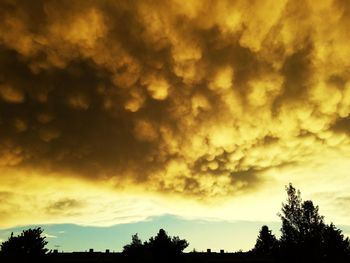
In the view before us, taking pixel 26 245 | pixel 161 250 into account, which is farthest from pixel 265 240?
pixel 26 245

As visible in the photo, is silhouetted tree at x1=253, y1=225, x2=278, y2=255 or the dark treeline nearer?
the dark treeline

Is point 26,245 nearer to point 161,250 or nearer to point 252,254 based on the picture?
point 161,250

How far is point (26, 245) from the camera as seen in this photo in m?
23.5

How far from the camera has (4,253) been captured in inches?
886

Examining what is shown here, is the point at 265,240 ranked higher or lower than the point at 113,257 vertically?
higher

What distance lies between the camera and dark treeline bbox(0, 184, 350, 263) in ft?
77.1

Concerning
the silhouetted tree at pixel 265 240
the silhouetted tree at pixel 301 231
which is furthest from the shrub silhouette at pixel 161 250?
the silhouetted tree at pixel 265 240

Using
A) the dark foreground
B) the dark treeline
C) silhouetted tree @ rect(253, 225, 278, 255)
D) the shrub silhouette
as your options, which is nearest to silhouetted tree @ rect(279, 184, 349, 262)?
the dark treeline

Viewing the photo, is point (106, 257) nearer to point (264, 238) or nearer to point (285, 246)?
point (285, 246)

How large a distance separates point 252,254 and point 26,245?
36.2m

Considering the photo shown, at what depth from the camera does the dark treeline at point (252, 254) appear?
23.5 meters

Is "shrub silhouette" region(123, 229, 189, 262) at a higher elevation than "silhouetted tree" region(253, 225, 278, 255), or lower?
lower

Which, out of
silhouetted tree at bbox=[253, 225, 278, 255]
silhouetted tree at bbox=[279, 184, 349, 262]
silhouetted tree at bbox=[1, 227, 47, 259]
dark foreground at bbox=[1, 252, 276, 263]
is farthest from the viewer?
silhouetted tree at bbox=[253, 225, 278, 255]

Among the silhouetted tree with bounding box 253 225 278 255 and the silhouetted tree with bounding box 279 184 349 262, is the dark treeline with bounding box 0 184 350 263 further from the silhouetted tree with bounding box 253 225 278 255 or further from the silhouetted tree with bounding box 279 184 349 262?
the silhouetted tree with bounding box 253 225 278 255
